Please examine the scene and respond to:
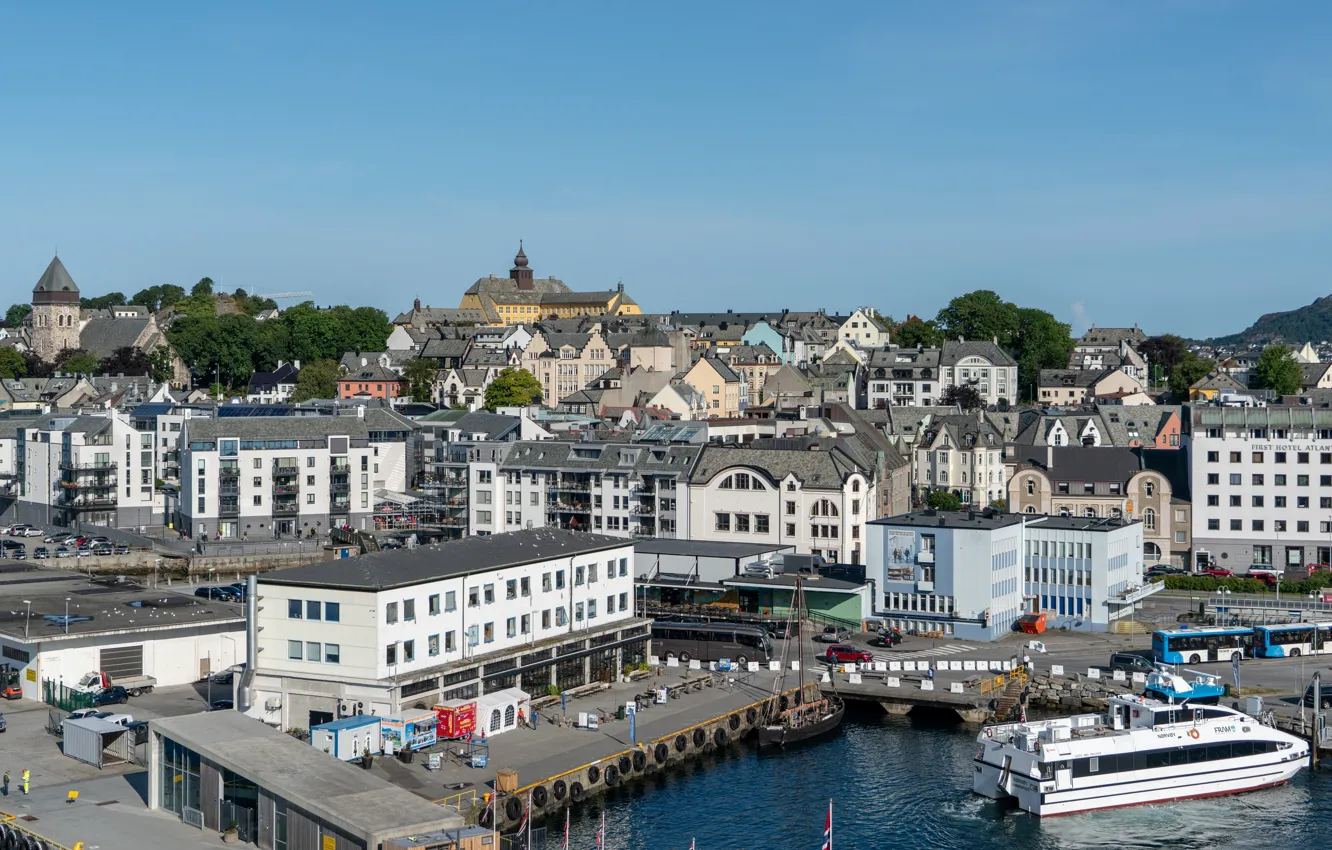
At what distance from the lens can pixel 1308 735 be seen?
47062 mm

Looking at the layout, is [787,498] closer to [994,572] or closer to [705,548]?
[705,548]

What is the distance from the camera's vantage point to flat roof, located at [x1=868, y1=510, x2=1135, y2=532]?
62125mm

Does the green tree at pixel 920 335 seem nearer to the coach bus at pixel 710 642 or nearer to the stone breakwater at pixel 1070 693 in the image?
the coach bus at pixel 710 642

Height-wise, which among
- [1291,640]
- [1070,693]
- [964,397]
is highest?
[964,397]

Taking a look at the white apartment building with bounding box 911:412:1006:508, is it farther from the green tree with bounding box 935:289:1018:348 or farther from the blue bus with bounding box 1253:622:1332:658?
the green tree with bounding box 935:289:1018:348

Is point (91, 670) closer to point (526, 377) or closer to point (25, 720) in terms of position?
point (25, 720)

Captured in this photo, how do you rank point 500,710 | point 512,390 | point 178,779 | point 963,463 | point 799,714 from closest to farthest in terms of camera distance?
1. point 178,779
2. point 500,710
3. point 799,714
4. point 963,463
5. point 512,390

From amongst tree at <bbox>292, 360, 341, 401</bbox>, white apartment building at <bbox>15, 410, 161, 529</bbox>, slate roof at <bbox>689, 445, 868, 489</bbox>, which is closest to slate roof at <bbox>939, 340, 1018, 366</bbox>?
tree at <bbox>292, 360, 341, 401</bbox>

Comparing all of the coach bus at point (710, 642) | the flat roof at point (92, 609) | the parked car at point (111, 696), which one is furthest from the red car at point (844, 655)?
the parked car at point (111, 696)

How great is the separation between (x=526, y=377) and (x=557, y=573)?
256 ft

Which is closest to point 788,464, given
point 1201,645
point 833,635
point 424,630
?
point 833,635

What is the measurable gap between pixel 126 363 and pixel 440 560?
119813 mm

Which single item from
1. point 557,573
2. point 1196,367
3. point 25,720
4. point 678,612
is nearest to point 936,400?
point 1196,367

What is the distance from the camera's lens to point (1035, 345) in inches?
6363
